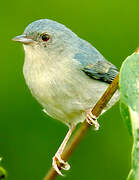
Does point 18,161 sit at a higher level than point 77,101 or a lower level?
lower

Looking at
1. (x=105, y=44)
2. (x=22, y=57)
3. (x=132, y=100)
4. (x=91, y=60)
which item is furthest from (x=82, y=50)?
(x=132, y=100)

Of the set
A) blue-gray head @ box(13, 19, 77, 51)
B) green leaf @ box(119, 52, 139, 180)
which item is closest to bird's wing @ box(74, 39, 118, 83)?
blue-gray head @ box(13, 19, 77, 51)

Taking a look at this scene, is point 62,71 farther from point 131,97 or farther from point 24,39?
point 131,97

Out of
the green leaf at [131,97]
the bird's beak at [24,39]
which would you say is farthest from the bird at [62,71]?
the green leaf at [131,97]

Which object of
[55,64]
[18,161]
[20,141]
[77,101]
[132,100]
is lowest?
[18,161]

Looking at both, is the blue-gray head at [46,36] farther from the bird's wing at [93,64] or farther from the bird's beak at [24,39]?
the bird's wing at [93,64]

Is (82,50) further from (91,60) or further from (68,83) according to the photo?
(68,83)
